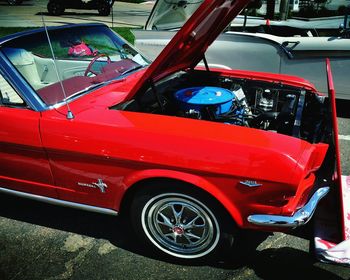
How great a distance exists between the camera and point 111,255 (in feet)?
8.80

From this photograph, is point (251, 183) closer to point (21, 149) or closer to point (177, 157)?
point (177, 157)

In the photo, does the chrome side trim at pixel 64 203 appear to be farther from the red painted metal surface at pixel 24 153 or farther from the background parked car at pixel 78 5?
the background parked car at pixel 78 5

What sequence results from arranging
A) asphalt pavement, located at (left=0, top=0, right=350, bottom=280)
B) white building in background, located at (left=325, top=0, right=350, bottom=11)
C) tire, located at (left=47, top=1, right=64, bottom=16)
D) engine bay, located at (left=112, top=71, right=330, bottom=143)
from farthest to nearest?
tire, located at (left=47, top=1, right=64, bottom=16)
white building in background, located at (left=325, top=0, right=350, bottom=11)
engine bay, located at (left=112, top=71, right=330, bottom=143)
asphalt pavement, located at (left=0, top=0, right=350, bottom=280)

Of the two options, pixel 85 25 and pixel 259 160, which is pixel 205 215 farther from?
pixel 85 25

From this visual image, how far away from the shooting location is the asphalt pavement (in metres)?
2.48

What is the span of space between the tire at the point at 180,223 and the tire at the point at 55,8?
18.4 m

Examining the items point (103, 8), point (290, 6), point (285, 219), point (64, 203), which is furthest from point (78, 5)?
point (285, 219)

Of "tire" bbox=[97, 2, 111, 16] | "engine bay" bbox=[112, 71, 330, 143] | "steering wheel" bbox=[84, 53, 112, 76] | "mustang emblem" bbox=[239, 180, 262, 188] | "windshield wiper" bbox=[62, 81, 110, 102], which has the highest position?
"steering wheel" bbox=[84, 53, 112, 76]

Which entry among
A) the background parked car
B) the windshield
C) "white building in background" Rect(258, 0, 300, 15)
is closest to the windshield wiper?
the windshield

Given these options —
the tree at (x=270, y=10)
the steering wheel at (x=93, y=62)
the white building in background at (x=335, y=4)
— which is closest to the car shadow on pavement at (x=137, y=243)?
the steering wheel at (x=93, y=62)

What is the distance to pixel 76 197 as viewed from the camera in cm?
264

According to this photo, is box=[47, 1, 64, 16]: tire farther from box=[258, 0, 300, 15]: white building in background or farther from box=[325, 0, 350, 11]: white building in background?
box=[325, 0, 350, 11]: white building in background

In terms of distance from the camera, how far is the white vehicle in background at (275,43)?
4848 millimetres

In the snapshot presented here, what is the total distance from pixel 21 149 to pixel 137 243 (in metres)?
1.04
